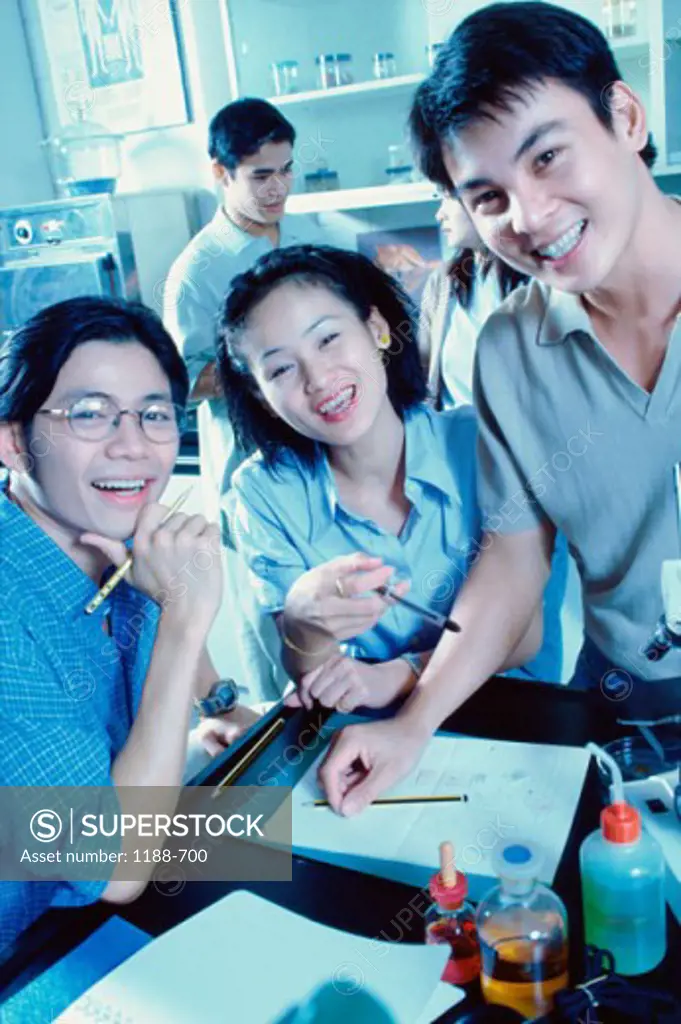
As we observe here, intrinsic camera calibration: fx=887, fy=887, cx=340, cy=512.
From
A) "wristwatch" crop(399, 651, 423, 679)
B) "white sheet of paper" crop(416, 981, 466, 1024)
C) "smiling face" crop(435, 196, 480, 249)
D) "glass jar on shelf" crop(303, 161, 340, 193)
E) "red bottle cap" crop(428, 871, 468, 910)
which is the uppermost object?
"glass jar on shelf" crop(303, 161, 340, 193)

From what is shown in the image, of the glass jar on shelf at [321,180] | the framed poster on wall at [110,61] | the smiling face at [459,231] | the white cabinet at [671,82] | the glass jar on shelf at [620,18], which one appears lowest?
the smiling face at [459,231]

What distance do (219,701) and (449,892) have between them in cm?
76

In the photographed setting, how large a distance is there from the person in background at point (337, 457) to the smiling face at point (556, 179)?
0.44 m

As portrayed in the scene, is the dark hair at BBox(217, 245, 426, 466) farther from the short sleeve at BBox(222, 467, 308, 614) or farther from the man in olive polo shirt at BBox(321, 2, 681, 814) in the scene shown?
the man in olive polo shirt at BBox(321, 2, 681, 814)

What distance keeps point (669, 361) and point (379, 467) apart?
0.57 m

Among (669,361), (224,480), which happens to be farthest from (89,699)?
(224,480)

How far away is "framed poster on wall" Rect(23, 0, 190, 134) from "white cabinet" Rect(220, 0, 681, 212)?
17.6 inches

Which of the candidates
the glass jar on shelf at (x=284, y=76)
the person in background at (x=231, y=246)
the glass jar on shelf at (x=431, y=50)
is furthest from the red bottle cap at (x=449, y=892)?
the glass jar on shelf at (x=284, y=76)

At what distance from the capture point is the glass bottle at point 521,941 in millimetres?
694

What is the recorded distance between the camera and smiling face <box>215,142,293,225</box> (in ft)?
8.43

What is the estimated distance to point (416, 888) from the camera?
843mm

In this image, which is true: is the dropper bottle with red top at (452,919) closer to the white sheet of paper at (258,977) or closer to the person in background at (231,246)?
the white sheet of paper at (258,977)

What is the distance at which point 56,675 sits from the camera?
1.07 metres

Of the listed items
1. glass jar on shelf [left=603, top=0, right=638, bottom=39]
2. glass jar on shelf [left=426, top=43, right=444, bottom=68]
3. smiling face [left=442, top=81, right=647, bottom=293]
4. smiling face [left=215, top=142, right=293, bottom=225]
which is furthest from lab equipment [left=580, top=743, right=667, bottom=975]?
glass jar on shelf [left=426, top=43, right=444, bottom=68]
